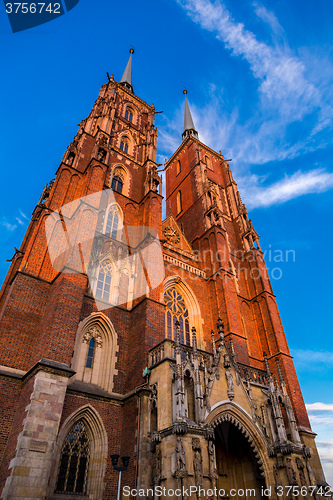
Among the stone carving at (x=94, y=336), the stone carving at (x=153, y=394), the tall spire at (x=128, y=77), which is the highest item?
the tall spire at (x=128, y=77)

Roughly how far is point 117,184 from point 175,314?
31.1 ft

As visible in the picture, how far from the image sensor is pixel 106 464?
1191 centimetres

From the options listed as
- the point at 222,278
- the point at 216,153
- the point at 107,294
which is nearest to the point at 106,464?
the point at 107,294

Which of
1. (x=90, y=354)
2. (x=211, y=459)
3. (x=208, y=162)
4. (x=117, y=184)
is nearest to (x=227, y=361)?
(x=211, y=459)

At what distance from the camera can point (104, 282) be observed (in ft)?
54.3

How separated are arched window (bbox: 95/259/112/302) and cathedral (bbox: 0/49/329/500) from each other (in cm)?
6

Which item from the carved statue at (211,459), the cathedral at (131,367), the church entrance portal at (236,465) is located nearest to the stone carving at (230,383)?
the cathedral at (131,367)

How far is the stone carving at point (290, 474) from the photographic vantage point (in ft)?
39.4

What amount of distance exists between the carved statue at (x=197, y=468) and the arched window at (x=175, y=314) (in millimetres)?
7704

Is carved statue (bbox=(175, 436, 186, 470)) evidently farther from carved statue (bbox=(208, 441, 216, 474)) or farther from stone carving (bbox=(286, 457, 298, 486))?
stone carving (bbox=(286, 457, 298, 486))

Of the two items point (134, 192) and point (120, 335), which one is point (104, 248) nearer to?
point (120, 335)

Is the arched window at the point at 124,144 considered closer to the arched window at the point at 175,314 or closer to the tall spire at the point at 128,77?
the arched window at the point at 175,314

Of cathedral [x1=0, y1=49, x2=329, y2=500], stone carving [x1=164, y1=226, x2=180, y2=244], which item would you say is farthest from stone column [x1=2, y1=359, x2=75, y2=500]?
stone carving [x1=164, y1=226, x2=180, y2=244]

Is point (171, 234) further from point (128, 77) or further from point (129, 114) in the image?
point (128, 77)
